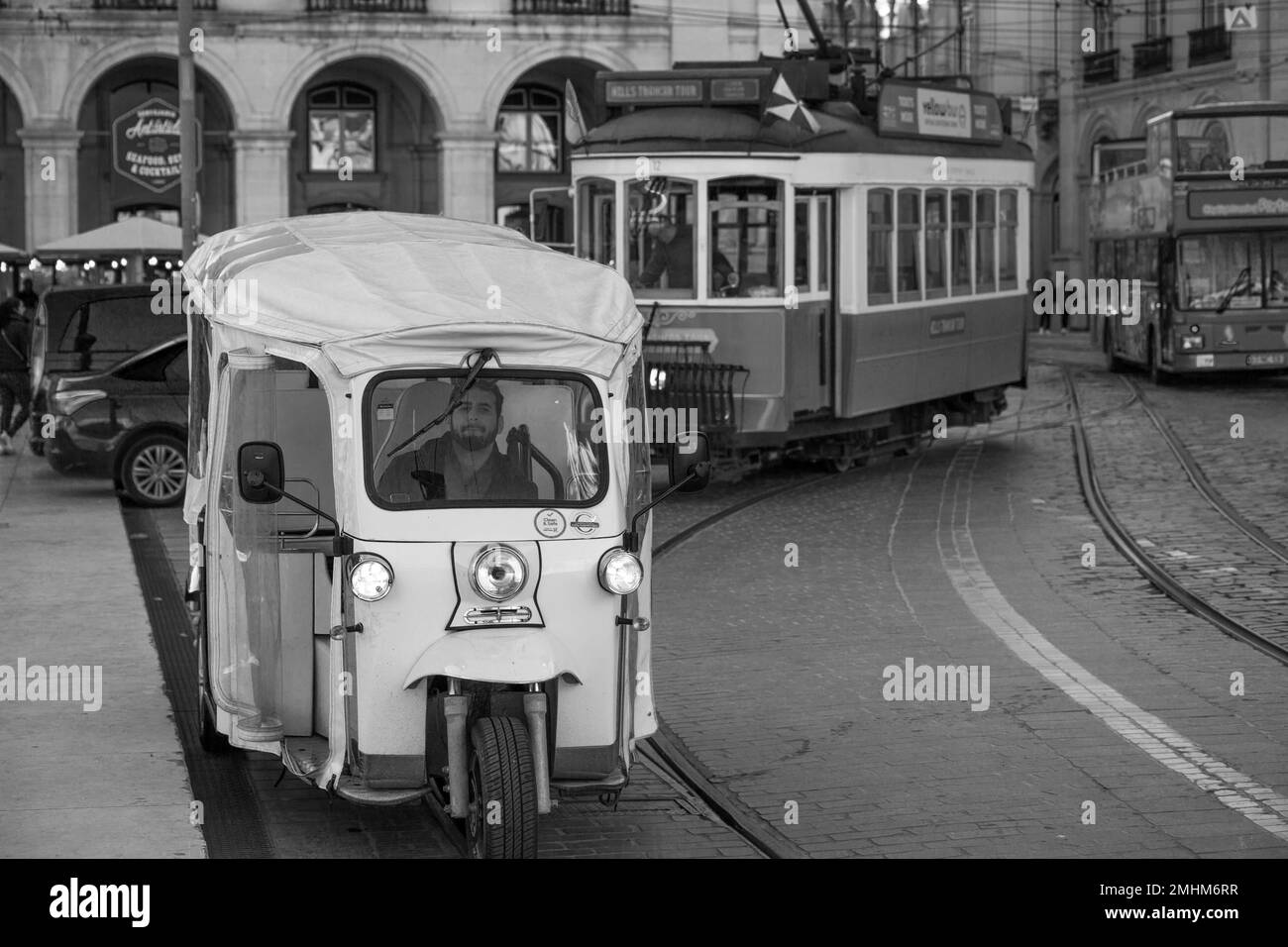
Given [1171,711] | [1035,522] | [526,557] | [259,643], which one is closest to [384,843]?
[259,643]

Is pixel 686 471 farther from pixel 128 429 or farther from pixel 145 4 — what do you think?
pixel 145 4

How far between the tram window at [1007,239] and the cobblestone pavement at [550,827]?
14.4 m

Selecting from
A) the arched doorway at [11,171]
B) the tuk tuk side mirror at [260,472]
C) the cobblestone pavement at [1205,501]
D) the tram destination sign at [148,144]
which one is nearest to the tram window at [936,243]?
the cobblestone pavement at [1205,501]

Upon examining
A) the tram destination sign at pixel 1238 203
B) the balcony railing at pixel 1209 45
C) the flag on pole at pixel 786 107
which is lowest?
the tram destination sign at pixel 1238 203

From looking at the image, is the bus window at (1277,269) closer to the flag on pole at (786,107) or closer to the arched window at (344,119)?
the flag on pole at (786,107)

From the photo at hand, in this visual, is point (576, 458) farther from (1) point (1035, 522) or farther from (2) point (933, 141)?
(2) point (933, 141)

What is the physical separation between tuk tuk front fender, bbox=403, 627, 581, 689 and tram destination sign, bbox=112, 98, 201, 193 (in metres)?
34.8

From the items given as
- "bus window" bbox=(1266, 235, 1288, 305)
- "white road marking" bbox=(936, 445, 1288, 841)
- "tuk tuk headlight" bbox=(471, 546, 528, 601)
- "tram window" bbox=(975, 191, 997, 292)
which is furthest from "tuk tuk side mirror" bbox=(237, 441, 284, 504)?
"bus window" bbox=(1266, 235, 1288, 305)

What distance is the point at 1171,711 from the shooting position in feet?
31.8

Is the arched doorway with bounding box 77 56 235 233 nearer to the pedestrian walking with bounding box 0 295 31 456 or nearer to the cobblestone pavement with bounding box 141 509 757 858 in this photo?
the pedestrian walking with bounding box 0 295 31 456

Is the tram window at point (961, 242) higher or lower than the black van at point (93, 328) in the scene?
higher

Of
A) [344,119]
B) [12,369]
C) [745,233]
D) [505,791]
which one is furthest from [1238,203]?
[505,791]

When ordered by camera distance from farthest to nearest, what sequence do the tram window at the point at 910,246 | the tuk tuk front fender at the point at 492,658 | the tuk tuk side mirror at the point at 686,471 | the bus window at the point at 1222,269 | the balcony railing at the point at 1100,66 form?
the balcony railing at the point at 1100,66
the bus window at the point at 1222,269
the tram window at the point at 910,246
the tuk tuk side mirror at the point at 686,471
the tuk tuk front fender at the point at 492,658

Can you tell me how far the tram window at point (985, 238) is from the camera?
21.2 meters
